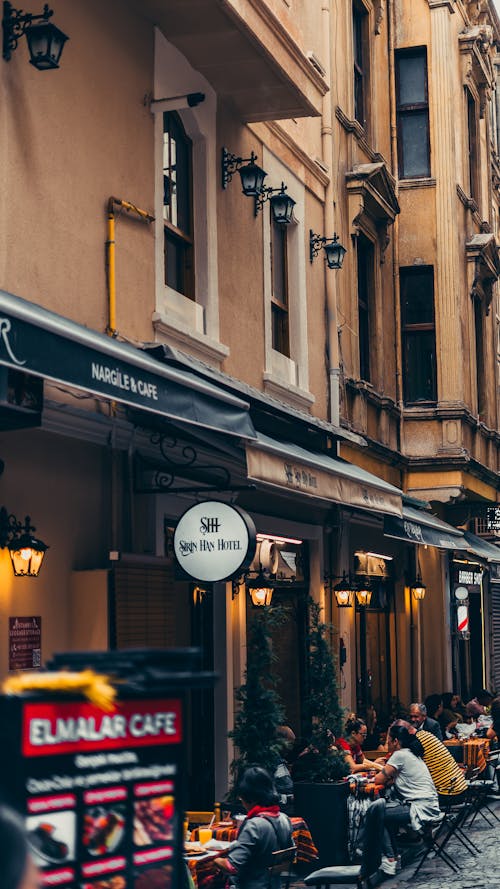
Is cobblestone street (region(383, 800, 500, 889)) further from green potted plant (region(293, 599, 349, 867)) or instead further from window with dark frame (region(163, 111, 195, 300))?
window with dark frame (region(163, 111, 195, 300))

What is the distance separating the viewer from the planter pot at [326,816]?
11.7 m

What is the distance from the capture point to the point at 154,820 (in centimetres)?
350

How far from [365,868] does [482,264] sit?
53.8 ft

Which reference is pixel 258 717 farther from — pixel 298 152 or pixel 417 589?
pixel 417 589

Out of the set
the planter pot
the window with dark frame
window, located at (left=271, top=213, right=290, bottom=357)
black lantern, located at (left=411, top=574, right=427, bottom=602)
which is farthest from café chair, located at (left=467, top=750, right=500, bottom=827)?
the window with dark frame

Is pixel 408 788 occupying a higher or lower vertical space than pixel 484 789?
higher

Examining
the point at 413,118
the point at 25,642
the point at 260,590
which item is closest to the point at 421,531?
the point at 260,590

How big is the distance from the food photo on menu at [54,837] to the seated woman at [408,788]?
31.5 feet

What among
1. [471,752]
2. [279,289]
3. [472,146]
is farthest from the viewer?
[472,146]

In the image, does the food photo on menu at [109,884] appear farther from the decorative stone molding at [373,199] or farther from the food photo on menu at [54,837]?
the decorative stone molding at [373,199]

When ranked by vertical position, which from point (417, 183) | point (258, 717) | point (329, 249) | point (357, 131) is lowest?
point (258, 717)

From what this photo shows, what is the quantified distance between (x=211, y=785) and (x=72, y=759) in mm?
10130

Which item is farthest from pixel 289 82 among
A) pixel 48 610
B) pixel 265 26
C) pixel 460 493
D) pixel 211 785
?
pixel 460 493

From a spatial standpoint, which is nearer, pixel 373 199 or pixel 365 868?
pixel 365 868
